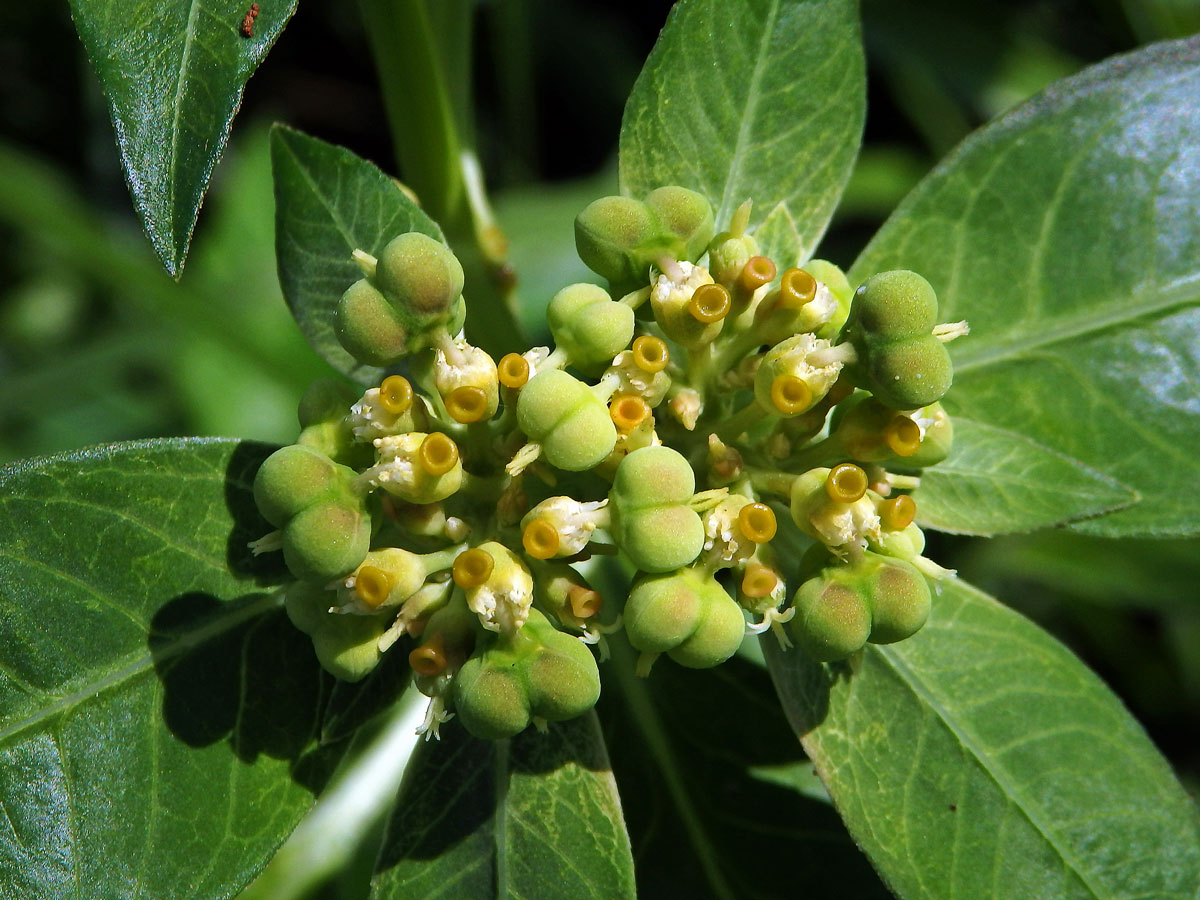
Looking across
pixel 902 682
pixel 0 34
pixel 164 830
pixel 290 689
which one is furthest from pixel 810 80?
pixel 0 34

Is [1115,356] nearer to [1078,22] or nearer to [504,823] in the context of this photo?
[504,823]

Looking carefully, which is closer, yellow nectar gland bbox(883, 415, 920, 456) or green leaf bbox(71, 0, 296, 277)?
green leaf bbox(71, 0, 296, 277)

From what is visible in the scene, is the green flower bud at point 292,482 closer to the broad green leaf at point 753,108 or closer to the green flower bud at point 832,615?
the green flower bud at point 832,615

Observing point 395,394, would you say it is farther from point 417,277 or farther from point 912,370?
point 912,370

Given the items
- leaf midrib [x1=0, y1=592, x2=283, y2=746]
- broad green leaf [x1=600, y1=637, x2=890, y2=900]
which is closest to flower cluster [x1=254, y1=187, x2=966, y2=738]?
leaf midrib [x1=0, y1=592, x2=283, y2=746]

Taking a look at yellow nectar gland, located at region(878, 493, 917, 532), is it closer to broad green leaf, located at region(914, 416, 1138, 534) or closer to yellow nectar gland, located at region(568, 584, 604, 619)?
broad green leaf, located at region(914, 416, 1138, 534)

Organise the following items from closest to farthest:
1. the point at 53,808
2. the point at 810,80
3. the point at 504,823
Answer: the point at 53,808
the point at 504,823
the point at 810,80
